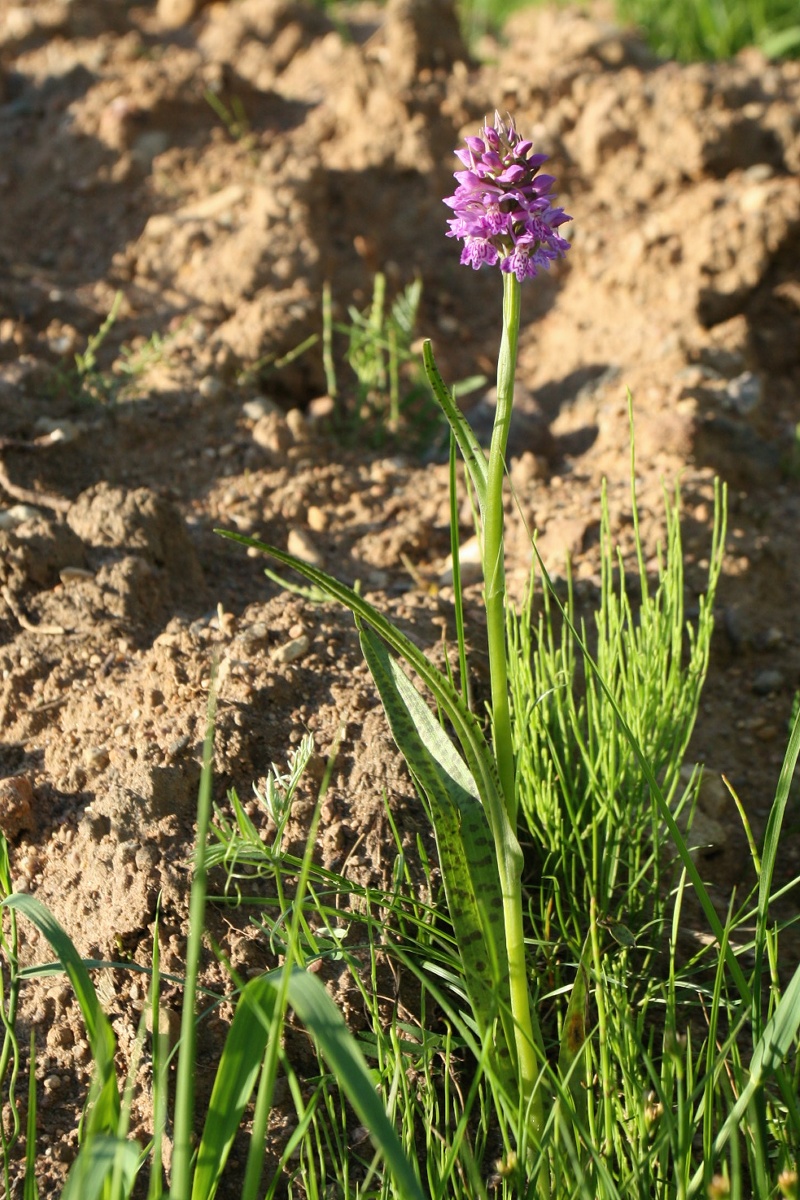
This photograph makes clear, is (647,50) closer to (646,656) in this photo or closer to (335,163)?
(335,163)

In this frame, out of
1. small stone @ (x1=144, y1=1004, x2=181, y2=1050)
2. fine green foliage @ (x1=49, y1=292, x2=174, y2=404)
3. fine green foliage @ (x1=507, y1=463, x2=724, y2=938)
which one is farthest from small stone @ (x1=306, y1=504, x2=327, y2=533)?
small stone @ (x1=144, y1=1004, x2=181, y2=1050)

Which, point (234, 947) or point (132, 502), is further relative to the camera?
point (132, 502)

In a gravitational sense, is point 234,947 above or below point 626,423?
below

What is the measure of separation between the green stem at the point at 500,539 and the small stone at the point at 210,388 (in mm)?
1436

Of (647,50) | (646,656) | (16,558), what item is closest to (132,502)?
(16,558)

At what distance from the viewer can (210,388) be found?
251 cm

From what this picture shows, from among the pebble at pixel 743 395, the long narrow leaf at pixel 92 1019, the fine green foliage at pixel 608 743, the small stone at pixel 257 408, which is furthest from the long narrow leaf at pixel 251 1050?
the pebble at pixel 743 395

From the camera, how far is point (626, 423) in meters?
2.51

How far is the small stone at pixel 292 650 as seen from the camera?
1759 mm

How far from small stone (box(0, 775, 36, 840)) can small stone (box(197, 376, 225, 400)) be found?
114 cm

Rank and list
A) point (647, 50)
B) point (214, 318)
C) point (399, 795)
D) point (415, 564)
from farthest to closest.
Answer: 1. point (647, 50)
2. point (214, 318)
3. point (415, 564)
4. point (399, 795)

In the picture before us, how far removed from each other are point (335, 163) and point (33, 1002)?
8.05 ft

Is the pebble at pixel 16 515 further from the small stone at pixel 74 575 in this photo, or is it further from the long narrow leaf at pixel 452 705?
the long narrow leaf at pixel 452 705

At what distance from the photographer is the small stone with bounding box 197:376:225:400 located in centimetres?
251
